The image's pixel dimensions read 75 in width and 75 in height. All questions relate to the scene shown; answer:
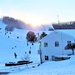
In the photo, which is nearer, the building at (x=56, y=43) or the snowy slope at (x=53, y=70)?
the snowy slope at (x=53, y=70)

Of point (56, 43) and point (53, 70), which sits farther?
point (56, 43)

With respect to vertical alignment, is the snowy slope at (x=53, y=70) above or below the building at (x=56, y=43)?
below

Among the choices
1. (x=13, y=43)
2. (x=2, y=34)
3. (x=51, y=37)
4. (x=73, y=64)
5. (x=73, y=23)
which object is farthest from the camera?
(x=2, y=34)

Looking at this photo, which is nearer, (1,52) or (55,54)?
(55,54)

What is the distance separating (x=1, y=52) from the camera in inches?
2975

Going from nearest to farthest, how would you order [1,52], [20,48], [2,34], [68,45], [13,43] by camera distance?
[68,45] < [1,52] < [20,48] < [13,43] < [2,34]

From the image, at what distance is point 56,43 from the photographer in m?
46.5

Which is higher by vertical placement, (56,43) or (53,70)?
(56,43)

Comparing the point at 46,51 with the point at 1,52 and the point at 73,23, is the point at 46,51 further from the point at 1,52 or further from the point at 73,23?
the point at 1,52

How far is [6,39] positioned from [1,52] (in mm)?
18584

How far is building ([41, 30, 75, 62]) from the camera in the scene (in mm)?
45438

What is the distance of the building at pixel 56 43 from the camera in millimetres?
45438

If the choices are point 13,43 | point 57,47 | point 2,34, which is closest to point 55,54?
point 57,47

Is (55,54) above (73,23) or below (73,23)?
below
